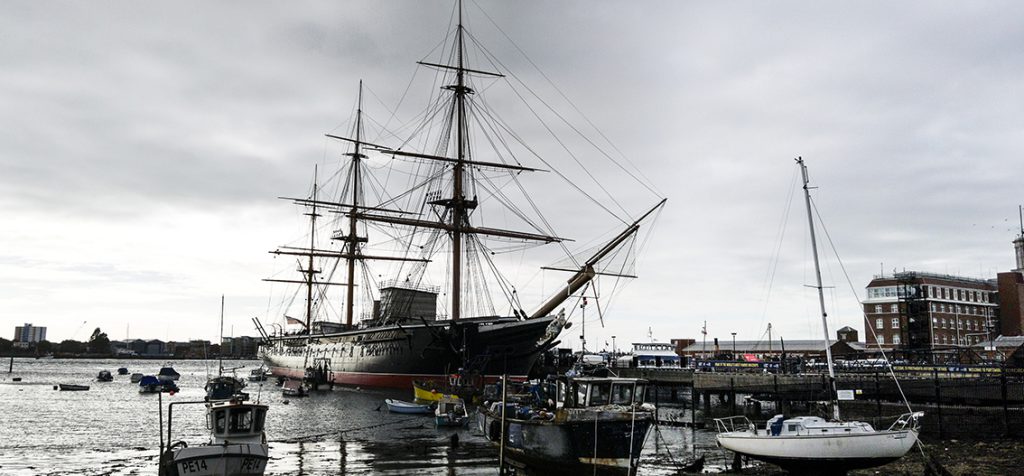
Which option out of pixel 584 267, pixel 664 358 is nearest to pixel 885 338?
pixel 664 358

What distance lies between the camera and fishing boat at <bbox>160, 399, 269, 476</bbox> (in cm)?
2034

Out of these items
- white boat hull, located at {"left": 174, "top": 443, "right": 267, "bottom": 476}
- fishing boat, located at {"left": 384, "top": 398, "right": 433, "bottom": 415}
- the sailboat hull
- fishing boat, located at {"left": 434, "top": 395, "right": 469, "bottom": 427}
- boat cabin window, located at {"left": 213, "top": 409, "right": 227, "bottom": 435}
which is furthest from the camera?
the sailboat hull

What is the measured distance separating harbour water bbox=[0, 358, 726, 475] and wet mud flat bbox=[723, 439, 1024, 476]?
6.12m

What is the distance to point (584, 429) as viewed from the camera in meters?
21.7

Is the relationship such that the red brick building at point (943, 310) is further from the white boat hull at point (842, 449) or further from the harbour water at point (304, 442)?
the white boat hull at point (842, 449)

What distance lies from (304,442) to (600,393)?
19.0 metres

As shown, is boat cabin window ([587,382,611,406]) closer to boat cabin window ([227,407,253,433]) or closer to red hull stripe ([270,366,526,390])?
boat cabin window ([227,407,253,433])

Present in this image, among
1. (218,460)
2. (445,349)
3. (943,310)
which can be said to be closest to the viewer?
(218,460)

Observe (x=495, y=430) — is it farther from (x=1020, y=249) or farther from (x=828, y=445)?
(x=1020, y=249)

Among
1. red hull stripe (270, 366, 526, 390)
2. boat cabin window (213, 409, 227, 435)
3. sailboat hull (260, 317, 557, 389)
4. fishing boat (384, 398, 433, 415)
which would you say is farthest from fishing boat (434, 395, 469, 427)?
boat cabin window (213, 409, 227, 435)

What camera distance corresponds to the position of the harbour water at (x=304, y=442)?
2705 centimetres

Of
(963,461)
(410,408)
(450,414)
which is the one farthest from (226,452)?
(410,408)

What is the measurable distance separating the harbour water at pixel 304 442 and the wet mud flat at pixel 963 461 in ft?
20.1

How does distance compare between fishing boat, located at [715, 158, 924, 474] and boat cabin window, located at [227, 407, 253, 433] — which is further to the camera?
boat cabin window, located at [227, 407, 253, 433]
